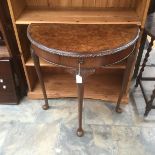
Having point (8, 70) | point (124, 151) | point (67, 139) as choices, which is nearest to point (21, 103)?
point (8, 70)

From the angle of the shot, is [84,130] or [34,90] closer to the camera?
[84,130]

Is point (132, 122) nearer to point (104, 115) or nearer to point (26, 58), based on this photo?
point (104, 115)

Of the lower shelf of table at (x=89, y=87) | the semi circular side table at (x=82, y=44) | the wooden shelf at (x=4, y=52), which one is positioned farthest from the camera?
the lower shelf of table at (x=89, y=87)

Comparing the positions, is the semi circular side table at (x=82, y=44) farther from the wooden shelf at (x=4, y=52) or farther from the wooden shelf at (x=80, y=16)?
the wooden shelf at (x=4, y=52)

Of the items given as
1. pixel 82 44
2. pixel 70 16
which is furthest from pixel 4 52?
pixel 82 44

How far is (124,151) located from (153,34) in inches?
32.8

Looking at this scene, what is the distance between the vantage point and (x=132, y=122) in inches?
66.5

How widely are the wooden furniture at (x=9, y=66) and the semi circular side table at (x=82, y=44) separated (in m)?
0.25

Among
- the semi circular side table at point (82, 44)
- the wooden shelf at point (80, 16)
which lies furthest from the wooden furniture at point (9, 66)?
the semi circular side table at point (82, 44)

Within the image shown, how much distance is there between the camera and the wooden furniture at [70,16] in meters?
1.40

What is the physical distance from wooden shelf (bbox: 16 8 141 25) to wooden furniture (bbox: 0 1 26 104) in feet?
0.40

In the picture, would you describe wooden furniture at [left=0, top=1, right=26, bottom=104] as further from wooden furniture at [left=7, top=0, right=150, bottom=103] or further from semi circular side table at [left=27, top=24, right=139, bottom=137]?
semi circular side table at [left=27, top=24, right=139, bottom=137]

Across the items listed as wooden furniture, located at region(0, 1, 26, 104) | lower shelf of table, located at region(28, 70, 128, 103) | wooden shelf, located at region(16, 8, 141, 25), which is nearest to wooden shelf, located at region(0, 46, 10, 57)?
wooden furniture, located at region(0, 1, 26, 104)

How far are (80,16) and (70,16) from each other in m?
0.07
